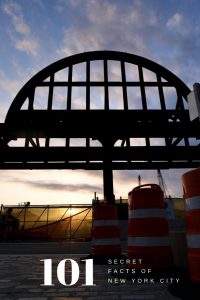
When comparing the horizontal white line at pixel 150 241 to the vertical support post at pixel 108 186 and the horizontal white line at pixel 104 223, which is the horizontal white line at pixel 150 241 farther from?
the vertical support post at pixel 108 186

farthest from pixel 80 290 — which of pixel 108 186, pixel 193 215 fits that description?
pixel 108 186

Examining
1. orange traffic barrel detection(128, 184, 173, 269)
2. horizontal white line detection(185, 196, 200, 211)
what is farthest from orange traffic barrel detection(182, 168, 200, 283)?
orange traffic barrel detection(128, 184, 173, 269)

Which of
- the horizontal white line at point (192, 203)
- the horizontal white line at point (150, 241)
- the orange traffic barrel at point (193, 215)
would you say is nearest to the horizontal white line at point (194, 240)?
the orange traffic barrel at point (193, 215)

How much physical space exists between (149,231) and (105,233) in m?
1.94

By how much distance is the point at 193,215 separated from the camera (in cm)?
288

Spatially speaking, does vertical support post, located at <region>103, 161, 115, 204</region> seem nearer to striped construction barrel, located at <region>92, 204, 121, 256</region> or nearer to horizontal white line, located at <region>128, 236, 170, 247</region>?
striped construction barrel, located at <region>92, 204, 121, 256</region>

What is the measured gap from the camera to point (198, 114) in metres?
2.78

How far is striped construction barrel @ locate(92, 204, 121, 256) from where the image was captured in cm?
557

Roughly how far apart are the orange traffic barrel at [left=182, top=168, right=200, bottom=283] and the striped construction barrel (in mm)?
2734

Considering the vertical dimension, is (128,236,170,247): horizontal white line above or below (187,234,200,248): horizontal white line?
above

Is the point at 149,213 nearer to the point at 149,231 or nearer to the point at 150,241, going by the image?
the point at 149,231

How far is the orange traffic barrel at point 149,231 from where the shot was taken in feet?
12.2

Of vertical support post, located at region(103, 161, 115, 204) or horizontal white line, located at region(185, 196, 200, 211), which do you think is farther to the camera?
vertical support post, located at region(103, 161, 115, 204)

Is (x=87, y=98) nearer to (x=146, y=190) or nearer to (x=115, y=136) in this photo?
(x=115, y=136)
